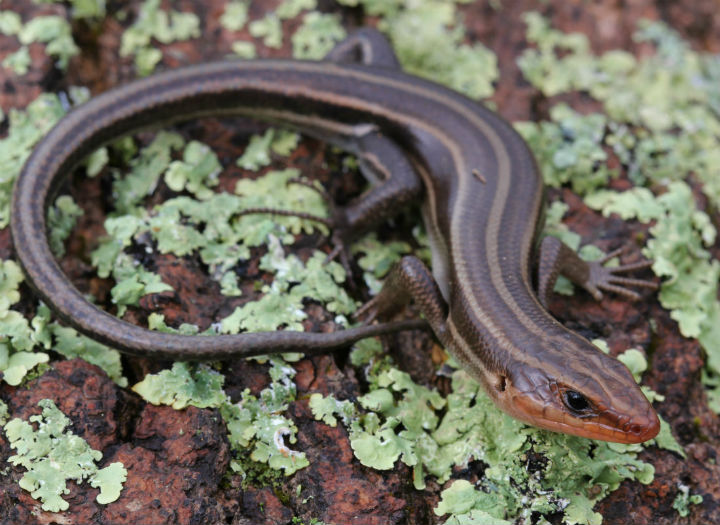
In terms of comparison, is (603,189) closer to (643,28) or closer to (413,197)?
(413,197)

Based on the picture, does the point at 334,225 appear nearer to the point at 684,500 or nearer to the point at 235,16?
the point at 235,16

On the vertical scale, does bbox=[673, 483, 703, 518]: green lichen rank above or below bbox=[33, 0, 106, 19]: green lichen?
below

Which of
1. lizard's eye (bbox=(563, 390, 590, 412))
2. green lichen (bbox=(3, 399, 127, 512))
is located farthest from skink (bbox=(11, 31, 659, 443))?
green lichen (bbox=(3, 399, 127, 512))

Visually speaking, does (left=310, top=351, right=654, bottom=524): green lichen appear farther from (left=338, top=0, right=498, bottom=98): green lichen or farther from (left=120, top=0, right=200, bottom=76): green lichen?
(left=120, top=0, right=200, bottom=76): green lichen

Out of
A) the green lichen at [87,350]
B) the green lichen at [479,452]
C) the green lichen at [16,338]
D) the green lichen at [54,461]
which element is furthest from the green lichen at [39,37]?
the green lichen at [479,452]

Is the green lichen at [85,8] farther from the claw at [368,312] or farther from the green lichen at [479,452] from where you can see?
the green lichen at [479,452]
